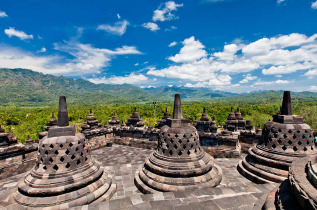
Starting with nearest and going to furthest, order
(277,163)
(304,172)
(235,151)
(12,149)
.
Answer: (304,172)
(277,163)
(12,149)
(235,151)

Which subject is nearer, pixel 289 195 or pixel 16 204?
pixel 289 195

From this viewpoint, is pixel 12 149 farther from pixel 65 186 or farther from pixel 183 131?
pixel 183 131

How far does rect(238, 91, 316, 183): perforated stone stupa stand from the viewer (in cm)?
634

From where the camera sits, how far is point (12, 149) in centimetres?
830

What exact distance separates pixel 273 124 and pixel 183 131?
3.56m

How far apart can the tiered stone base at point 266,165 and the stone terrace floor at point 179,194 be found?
0.35 m

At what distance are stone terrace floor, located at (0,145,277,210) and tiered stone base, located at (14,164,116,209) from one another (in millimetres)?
388


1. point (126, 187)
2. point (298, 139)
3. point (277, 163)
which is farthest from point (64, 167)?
point (298, 139)

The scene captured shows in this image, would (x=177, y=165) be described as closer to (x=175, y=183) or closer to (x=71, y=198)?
(x=175, y=183)

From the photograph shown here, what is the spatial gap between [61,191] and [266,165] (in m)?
6.97

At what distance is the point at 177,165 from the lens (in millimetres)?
6250

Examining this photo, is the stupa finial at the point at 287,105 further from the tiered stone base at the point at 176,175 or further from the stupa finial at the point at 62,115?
the stupa finial at the point at 62,115

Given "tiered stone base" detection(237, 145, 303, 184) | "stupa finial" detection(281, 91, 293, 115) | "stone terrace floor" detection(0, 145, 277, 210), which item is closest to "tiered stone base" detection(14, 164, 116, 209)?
"stone terrace floor" detection(0, 145, 277, 210)

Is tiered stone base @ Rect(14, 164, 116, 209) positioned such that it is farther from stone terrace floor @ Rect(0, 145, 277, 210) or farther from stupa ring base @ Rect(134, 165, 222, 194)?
stupa ring base @ Rect(134, 165, 222, 194)
